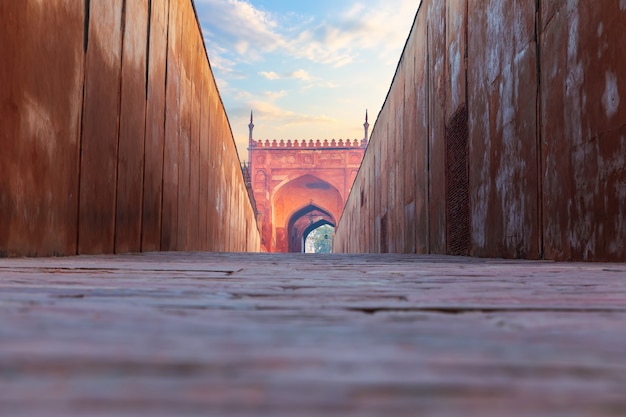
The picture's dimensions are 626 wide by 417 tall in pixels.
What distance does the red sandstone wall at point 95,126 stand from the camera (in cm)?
318

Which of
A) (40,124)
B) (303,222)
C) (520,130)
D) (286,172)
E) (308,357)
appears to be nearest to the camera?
(308,357)

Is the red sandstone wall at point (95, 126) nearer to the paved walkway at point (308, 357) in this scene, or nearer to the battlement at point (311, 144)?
the paved walkway at point (308, 357)

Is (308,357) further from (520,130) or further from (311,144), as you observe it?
(311,144)

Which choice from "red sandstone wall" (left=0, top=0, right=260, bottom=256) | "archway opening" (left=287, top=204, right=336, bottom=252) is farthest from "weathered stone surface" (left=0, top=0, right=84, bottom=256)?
"archway opening" (left=287, top=204, right=336, bottom=252)

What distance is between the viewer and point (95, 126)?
14.5ft

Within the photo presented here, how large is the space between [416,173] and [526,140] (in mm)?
4774

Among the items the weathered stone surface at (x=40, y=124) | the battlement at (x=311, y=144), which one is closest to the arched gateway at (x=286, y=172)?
the battlement at (x=311, y=144)

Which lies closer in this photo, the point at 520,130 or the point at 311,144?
the point at 520,130

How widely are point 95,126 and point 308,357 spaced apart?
13.7ft

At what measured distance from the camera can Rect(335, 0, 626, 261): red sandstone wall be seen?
10.7 ft

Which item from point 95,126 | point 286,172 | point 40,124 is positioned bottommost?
point 40,124

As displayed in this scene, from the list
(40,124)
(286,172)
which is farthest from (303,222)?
(40,124)

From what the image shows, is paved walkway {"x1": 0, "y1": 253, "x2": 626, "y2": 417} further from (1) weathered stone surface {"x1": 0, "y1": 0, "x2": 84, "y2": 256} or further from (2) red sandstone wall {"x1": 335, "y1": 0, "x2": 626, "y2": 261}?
(2) red sandstone wall {"x1": 335, "y1": 0, "x2": 626, "y2": 261}

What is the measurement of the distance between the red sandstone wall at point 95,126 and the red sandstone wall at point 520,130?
335 cm
